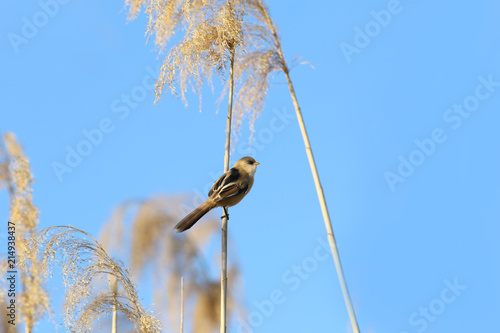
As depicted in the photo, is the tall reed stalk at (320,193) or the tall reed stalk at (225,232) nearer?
the tall reed stalk at (225,232)

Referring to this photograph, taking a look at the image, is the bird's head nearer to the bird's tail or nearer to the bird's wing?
the bird's wing

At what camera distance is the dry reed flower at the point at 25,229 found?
2.52 m

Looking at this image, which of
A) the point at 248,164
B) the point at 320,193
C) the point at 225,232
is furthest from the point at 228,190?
the point at 320,193

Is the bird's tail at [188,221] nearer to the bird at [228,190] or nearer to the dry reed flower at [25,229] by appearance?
the bird at [228,190]

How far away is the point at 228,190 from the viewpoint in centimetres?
392

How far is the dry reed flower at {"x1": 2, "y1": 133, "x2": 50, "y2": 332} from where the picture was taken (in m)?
2.52

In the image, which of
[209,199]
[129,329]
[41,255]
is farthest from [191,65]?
[129,329]

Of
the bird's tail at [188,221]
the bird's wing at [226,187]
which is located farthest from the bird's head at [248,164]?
the bird's tail at [188,221]

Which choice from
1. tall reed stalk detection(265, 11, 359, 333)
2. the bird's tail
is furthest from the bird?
tall reed stalk detection(265, 11, 359, 333)

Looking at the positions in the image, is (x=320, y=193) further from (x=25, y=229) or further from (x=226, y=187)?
(x=25, y=229)

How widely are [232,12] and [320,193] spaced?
128 centimetres

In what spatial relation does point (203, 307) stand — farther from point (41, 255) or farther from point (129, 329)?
point (41, 255)

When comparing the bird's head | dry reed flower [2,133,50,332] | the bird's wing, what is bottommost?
dry reed flower [2,133,50,332]

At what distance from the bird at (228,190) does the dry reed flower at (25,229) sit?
1.11 metres
